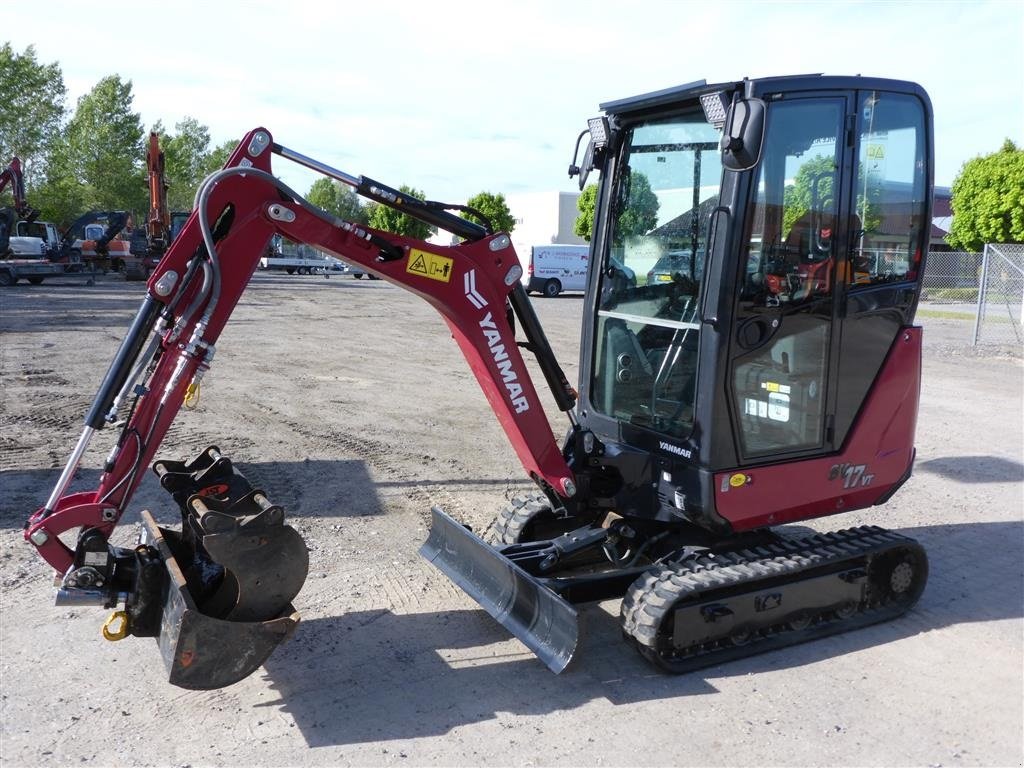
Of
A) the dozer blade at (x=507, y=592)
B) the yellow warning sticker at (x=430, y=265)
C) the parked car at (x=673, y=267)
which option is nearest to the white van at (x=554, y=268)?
the dozer blade at (x=507, y=592)

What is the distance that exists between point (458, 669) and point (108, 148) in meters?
50.2

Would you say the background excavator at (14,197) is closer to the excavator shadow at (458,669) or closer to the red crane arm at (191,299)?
the red crane arm at (191,299)

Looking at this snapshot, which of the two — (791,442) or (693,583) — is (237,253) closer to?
(693,583)

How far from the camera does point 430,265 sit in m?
4.18

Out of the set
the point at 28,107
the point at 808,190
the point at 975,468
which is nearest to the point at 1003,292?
the point at 975,468

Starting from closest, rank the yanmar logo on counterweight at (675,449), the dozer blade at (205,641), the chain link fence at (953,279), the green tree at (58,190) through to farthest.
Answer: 1. the dozer blade at (205,641)
2. the yanmar logo on counterweight at (675,449)
3. the chain link fence at (953,279)
4. the green tree at (58,190)

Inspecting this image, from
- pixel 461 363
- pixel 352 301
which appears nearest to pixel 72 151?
pixel 352 301

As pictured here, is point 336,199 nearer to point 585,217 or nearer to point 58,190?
point 58,190

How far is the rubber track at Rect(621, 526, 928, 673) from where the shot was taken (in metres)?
4.25

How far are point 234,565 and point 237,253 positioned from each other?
54.4 inches

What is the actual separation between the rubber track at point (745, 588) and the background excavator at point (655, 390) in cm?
2

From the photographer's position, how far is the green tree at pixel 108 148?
46.7 metres

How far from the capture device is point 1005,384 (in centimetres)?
1341

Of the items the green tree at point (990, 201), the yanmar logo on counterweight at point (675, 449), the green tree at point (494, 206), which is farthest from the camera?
the green tree at point (494, 206)
